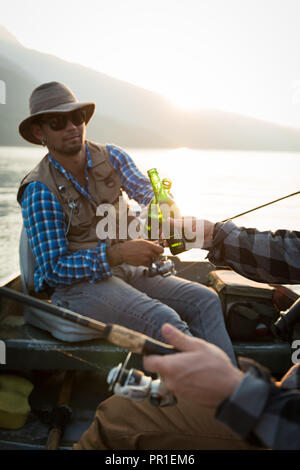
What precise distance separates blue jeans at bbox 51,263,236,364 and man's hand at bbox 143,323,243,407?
1225 mm

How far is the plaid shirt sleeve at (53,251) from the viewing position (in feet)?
8.44

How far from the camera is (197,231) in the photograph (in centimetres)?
282

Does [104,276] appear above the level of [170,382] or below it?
below

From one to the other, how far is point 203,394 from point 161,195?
2.03 metres

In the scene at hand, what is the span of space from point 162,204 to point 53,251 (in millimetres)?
933

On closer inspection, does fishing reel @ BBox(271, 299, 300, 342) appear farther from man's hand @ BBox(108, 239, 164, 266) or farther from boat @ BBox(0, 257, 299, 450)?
man's hand @ BBox(108, 239, 164, 266)

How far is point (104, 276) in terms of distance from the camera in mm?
2631

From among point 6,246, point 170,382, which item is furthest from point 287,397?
point 6,246

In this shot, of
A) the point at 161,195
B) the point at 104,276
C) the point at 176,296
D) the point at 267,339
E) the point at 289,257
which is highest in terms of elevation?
the point at 161,195

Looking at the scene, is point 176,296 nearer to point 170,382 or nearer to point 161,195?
point 161,195

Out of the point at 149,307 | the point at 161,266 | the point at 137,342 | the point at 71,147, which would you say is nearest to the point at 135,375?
the point at 137,342

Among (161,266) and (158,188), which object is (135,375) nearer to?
(161,266)

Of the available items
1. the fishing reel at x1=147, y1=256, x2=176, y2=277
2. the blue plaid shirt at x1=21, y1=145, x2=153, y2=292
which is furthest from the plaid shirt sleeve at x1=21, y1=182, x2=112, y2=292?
the fishing reel at x1=147, y1=256, x2=176, y2=277
